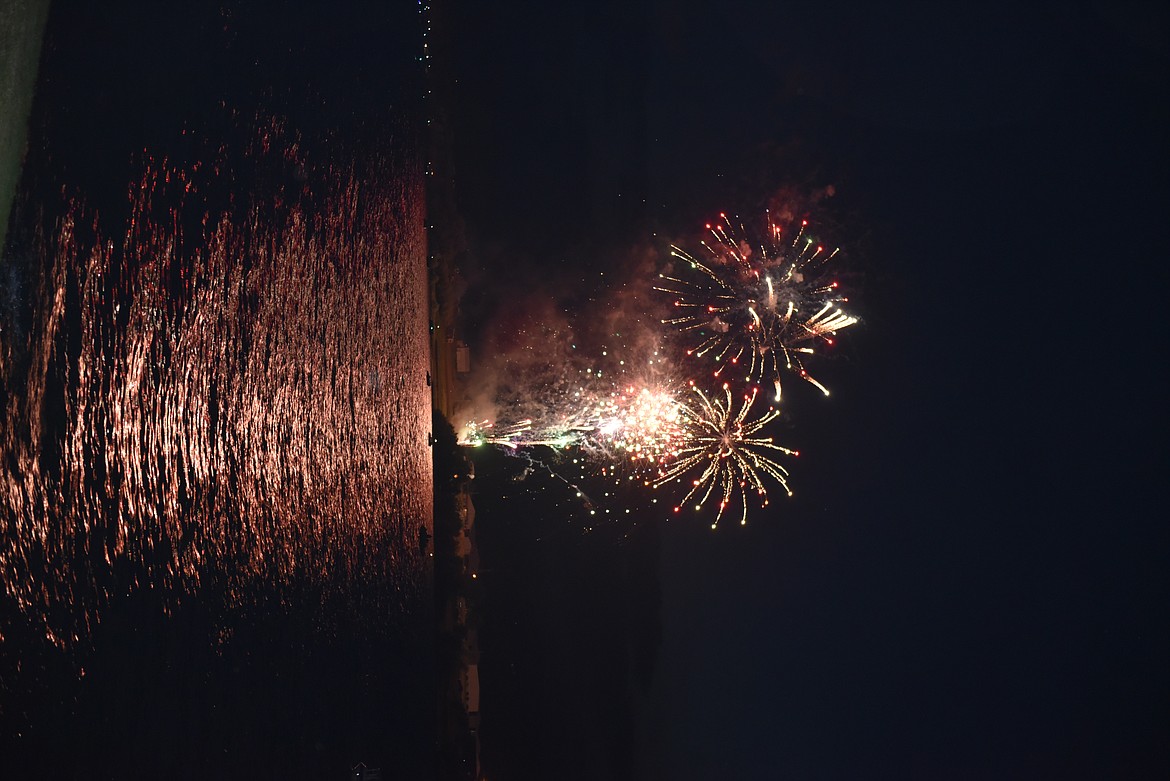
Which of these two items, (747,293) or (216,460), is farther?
(747,293)

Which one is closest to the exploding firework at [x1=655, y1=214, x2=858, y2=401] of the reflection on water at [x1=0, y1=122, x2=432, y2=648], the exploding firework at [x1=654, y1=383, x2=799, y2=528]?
the exploding firework at [x1=654, y1=383, x2=799, y2=528]

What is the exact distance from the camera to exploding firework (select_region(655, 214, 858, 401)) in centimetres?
329

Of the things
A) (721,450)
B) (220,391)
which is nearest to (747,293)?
(721,450)

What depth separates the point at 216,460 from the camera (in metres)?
1.75

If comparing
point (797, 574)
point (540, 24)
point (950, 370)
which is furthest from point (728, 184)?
point (797, 574)

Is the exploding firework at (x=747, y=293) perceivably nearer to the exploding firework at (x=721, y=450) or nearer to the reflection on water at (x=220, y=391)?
the exploding firework at (x=721, y=450)

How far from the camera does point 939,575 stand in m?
3.67

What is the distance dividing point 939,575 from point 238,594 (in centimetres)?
324

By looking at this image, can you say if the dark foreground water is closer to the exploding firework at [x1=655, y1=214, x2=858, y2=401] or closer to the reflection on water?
the reflection on water

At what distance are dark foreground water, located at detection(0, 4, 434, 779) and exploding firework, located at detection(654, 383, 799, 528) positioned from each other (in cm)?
116

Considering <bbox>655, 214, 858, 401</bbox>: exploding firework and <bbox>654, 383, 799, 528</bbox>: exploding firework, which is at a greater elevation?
<bbox>655, 214, 858, 401</bbox>: exploding firework

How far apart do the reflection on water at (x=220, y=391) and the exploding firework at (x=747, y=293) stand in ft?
3.95

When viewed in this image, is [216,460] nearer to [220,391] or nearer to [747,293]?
[220,391]

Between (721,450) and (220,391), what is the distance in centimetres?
218
